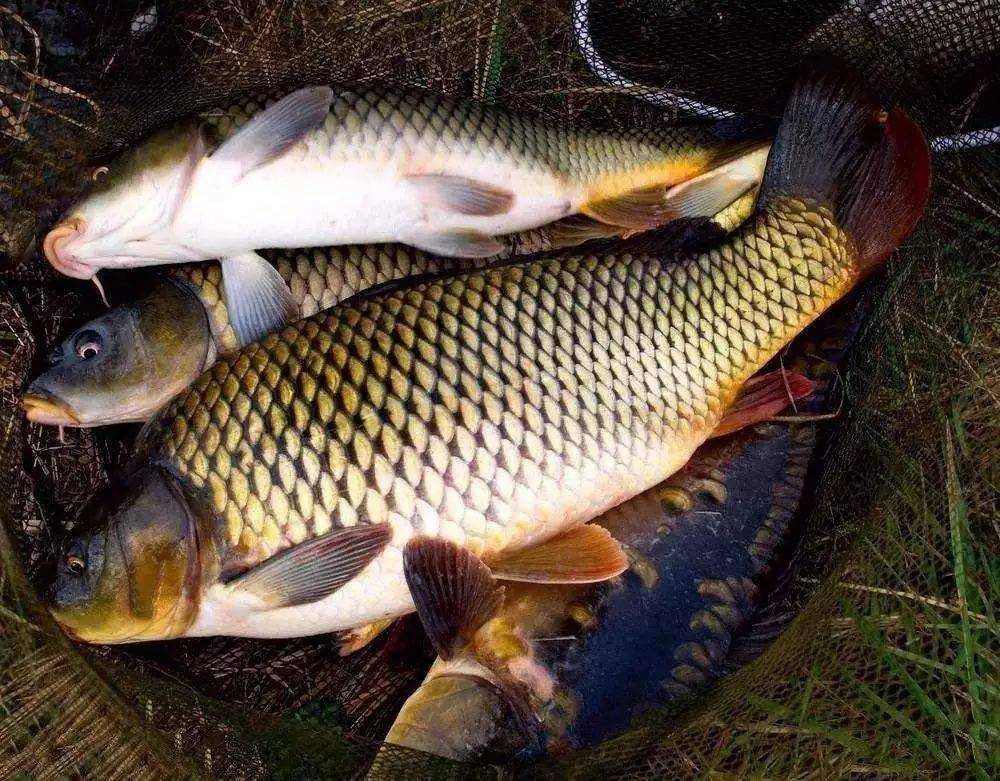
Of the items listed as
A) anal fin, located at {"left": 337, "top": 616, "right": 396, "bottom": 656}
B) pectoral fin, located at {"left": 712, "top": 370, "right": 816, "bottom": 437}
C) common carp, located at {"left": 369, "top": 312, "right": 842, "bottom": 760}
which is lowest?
anal fin, located at {"left": 337, "top": 616, "right": 396, "bottom": 656}

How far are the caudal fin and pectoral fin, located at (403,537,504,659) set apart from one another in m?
0.93

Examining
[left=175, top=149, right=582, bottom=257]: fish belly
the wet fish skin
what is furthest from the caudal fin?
[left=175, top=149, right=582, bottom=257]: fish belly

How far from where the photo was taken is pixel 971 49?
1.88 m

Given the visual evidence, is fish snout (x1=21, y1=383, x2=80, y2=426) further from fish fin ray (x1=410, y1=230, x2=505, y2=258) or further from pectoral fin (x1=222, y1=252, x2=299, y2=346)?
fish fin ray (x1=410, y1=230, x2=505, y2=258)

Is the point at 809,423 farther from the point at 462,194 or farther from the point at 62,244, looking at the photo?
the point at 62,244

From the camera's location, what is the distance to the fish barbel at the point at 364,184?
1.63 m

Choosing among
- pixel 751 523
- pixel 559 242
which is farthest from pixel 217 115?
pixel 751 523

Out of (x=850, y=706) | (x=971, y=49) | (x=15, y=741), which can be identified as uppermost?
(x=971, y=49)

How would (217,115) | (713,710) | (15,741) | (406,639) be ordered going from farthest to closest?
(406,639), (217,115), (713,710), (15,741)

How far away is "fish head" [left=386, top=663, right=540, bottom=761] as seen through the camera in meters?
1.56

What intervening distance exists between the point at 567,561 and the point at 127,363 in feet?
2.94

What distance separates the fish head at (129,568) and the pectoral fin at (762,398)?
39.4 inches

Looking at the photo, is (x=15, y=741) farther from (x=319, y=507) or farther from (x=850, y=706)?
(x=850, y=706)

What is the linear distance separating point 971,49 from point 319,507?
5.45 feet
